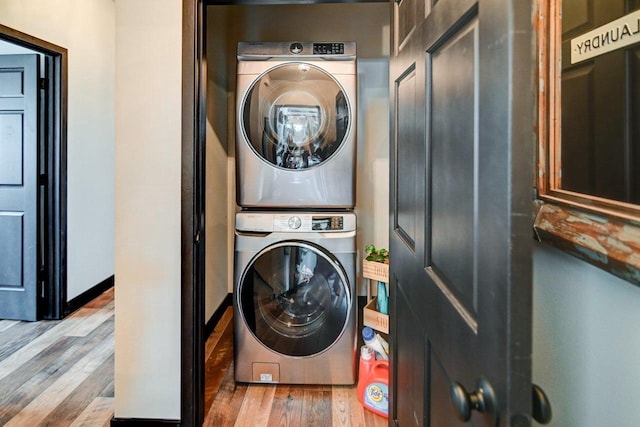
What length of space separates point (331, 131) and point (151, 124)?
2.95ft

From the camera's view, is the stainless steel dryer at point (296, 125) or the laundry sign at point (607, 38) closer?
the laundry sign at point (607, 38)

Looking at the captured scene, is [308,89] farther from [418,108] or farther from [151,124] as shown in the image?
[418,108]

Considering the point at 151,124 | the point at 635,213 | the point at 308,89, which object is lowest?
the point at 635,213

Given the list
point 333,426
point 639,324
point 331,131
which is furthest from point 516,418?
point 331,131

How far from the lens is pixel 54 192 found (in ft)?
9.91

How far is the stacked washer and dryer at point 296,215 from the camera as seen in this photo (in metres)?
2.07

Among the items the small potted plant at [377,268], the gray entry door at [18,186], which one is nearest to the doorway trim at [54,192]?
the gray entry door at [18,186]

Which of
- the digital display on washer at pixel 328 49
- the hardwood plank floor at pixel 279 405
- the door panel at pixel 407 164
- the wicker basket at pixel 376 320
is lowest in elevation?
the hardwood plank floor at pixel 279 405

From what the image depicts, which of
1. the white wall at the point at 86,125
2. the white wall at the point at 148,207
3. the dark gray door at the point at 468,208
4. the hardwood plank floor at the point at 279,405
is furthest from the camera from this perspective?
the white wall at the point at 86,125

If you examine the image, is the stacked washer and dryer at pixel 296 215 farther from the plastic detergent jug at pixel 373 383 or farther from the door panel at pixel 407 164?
the door panel at pixel 407 164

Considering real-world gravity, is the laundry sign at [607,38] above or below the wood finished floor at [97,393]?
above

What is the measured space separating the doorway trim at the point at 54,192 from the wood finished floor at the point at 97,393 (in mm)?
339

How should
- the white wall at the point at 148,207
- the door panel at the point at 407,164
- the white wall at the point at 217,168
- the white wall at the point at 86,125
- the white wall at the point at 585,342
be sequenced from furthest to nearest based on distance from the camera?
1. the white wall at the point at 86,125
2. the white wall at the point at 217,168
3. the white wall at the point at 148,207
4. the door panel at the point at 407,164
5. the white wall at the point at 585,342

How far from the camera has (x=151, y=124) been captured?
162 cm
